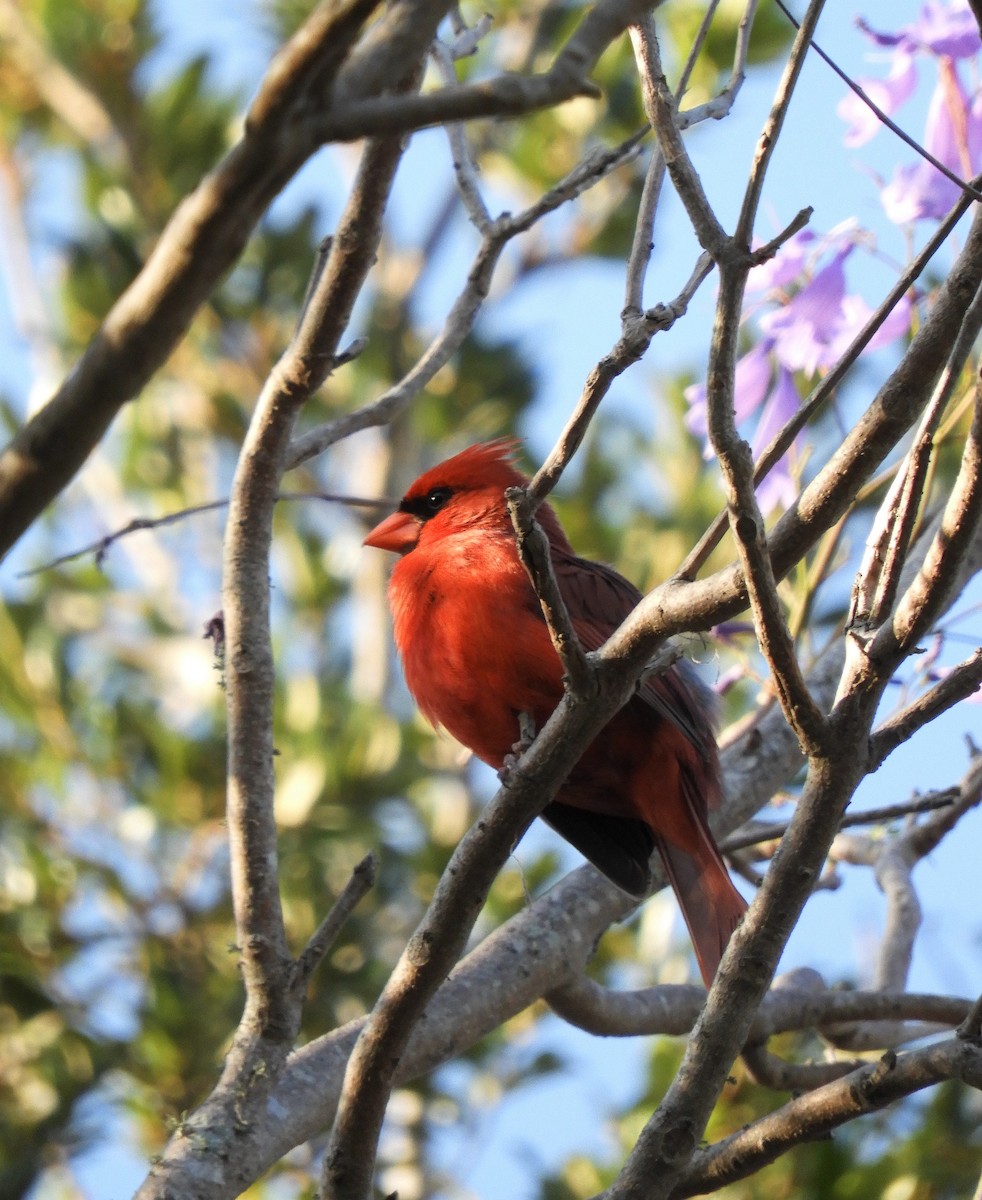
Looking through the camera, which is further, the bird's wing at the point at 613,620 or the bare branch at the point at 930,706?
the bird's wing at the point at 613,620

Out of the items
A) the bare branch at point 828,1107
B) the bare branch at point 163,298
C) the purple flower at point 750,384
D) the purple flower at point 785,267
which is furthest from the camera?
the purple flower at point 750,384

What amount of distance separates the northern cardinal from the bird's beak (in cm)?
24

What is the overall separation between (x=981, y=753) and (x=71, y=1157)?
3.11 metres

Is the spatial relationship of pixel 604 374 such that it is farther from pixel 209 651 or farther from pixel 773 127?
pixel 209 651

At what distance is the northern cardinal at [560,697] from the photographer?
136 inches

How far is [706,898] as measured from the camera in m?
3.54

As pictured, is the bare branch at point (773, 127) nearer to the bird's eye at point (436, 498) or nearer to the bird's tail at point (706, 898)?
the bird's tail at point (706, 898)

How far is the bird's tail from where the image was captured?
11.4ft

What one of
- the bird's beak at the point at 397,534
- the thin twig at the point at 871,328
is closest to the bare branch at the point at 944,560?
the thin twig at the point at 871,328

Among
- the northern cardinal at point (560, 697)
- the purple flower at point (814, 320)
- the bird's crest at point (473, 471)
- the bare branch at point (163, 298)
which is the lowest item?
the bare branch at point (163, 298)

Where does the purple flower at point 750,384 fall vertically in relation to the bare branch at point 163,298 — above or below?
above

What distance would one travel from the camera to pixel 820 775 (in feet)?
6.92

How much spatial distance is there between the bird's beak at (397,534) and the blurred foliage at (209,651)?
148cm

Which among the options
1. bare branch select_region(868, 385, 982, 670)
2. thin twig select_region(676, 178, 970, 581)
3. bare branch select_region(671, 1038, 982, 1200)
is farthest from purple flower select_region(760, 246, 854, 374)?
bare branch select_region(671, 1038, 982, 1200)
